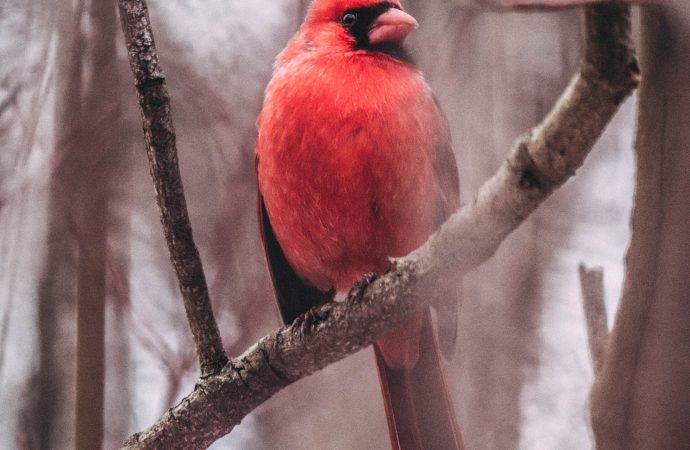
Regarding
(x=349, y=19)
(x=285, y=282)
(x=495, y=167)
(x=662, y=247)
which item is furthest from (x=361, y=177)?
(x=662, y=247)

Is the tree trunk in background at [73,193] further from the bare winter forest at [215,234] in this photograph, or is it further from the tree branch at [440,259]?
the tree branch at [440,259]

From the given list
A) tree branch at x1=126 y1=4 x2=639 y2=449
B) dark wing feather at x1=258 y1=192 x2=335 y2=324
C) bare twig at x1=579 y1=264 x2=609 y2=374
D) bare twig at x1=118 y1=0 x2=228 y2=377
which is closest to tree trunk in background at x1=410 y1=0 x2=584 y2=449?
dark wing feather at x1=258 y1=192 x2=335 y2=324

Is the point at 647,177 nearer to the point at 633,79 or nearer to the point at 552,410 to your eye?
the point at 633,79

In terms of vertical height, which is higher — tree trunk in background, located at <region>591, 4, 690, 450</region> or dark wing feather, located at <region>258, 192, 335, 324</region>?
dark wing feather, located at <region>258, 192, 335, 324</region>

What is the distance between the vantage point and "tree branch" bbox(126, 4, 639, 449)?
1.23 metres

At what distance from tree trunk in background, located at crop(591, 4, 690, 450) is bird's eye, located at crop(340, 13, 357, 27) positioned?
216 centimetres

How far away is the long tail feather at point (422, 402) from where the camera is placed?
2988 millimetres

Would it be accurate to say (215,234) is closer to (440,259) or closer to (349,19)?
(349,19)

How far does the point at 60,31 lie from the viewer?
3.07 metres

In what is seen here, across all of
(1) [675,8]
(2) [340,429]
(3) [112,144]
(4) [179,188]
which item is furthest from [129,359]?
(1) [675,8]

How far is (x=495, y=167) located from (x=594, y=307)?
114cm

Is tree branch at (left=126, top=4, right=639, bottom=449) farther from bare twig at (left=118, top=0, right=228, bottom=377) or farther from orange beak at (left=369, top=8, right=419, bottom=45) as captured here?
orange beak at (left=369, top=8, right=419, bottom=45)

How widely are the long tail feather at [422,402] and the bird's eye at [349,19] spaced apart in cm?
112

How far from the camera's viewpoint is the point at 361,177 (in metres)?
2.71
